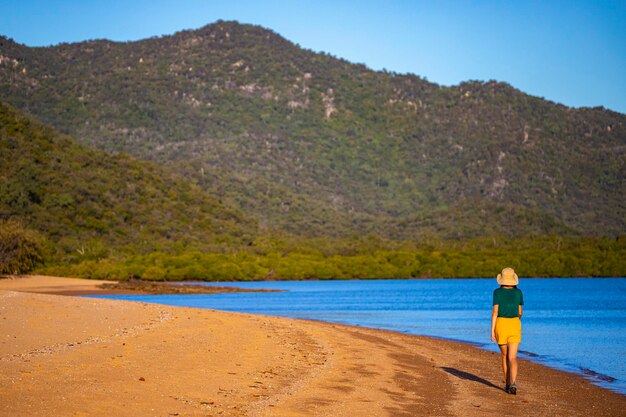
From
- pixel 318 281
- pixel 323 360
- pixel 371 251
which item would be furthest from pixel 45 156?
pixel 323 360

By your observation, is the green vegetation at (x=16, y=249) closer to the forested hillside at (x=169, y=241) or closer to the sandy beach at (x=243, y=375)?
the forested hillside at (x=169, y=241)

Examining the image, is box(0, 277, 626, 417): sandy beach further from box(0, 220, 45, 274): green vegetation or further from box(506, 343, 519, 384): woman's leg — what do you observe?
box(0, 220, 45, 274): green vegetation

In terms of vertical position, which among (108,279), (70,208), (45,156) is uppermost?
(45,156)

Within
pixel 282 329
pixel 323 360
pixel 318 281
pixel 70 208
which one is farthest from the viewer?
pixel 318 281

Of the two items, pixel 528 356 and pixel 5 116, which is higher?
pixel 5 116

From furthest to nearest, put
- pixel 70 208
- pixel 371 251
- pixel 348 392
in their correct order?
pixel 371 251, pixel 70 208, pixel 348 392

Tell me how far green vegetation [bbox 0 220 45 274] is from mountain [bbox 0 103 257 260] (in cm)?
2088

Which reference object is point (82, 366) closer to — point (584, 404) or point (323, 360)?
point (323, 360)

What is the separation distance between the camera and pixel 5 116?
125625 millimetres

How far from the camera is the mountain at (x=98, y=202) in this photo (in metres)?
104

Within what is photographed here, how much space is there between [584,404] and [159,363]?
8.70m

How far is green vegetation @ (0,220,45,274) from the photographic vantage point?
73.9m

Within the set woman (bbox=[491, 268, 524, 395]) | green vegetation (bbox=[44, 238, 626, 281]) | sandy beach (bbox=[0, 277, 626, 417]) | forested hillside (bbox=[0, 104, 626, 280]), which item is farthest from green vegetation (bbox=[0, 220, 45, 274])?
woman (bbox=[491, 268, 524, 395])

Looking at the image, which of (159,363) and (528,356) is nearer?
(159,363)
